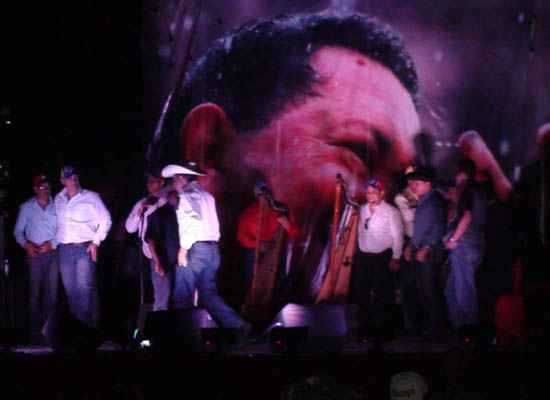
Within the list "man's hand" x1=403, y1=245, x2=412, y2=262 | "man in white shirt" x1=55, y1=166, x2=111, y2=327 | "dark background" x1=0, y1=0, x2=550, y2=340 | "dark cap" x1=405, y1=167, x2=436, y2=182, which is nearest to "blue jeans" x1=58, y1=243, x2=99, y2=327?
"man in white shirt" x1=55, y1=166, x2=111, y2=327

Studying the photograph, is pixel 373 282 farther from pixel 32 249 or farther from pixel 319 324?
pixel 32 249

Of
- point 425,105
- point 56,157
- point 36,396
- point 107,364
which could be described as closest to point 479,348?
point 107,364

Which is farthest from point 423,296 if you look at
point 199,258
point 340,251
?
point 199,258

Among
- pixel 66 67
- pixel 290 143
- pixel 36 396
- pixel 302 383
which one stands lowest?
pixel 36 396

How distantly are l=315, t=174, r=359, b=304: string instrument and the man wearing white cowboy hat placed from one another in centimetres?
222

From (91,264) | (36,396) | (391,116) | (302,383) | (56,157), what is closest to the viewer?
(302,383)

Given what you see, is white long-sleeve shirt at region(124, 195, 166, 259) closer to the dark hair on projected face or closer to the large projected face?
the dark hair on projected face

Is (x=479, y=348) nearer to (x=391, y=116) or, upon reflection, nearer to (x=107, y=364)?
(x=107, y=364)

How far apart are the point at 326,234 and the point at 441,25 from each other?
2596 millimetres

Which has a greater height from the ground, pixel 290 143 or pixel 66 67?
pixel 66 67

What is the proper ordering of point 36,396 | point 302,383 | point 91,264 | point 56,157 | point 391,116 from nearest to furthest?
1. point 302,383
2. point 36,396
3. point 91,264
4. point 56,157
5. point 391,116

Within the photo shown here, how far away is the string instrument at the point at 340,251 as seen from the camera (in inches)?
460

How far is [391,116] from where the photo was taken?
477 inches

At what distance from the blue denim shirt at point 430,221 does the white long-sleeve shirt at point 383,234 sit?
328 millimetres
